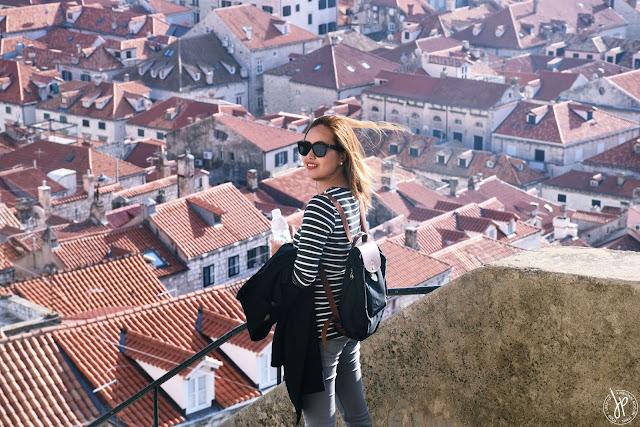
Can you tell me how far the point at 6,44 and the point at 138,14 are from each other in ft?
38.8

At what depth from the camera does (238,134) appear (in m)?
53.7

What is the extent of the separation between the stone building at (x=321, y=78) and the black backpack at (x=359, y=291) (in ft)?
211

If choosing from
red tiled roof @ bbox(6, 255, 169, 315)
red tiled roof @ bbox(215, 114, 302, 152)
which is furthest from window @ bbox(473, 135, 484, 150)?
red tiled roof @ bbox(6, 255, 169, 315)

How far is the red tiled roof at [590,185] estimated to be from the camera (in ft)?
190

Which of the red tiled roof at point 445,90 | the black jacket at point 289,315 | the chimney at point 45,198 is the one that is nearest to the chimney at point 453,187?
the red tiled roof at point 445,90

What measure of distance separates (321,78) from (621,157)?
18499 mm

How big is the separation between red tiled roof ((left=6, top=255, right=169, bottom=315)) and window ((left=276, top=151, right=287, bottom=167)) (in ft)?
83.2

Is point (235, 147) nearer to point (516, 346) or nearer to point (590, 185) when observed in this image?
point (590, 185)

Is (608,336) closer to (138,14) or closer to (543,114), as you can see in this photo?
(543,114)

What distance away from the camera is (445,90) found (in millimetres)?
67625

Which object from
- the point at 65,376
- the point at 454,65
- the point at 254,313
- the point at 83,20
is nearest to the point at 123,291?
the point at 65,376

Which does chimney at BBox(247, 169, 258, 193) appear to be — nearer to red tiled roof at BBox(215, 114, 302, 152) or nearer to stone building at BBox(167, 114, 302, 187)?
stone building at BBox(167, 114, 302, 187)

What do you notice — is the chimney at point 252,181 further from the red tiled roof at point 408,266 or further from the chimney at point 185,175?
the red tiled roof at point 408,266

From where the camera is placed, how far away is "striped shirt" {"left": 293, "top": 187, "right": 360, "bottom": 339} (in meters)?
6.56
